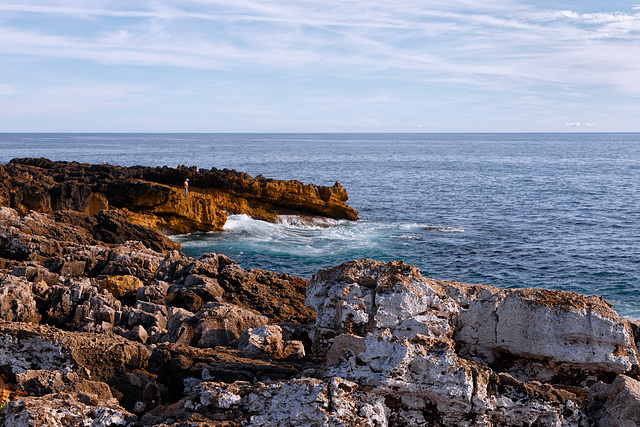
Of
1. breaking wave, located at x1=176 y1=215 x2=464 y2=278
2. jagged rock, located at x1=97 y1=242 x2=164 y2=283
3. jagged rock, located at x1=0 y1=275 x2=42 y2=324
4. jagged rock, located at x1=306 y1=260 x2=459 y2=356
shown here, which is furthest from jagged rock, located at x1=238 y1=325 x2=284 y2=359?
breaking wave, located at x1=176 y1=215 x2=464 y2=278

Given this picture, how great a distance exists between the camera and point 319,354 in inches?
373

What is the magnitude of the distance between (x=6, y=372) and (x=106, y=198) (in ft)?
91.2

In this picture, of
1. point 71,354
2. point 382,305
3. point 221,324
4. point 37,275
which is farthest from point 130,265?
point 382,305

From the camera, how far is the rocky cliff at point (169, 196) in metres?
32.2

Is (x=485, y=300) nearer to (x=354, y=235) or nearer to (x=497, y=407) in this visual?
(x=497, y=407)

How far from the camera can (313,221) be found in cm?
4138

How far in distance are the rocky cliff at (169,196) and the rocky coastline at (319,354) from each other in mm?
17631

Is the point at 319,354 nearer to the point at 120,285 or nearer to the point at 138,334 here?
the point at 138,334

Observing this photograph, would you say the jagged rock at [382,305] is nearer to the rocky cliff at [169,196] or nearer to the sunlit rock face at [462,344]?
the sunlit rock face at [462,344]

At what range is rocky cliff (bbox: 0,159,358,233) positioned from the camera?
32219 mm

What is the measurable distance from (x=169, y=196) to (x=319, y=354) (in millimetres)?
28453

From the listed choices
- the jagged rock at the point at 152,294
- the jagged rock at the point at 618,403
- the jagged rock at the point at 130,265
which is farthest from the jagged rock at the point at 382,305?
the jagged rock at the point at 130,265

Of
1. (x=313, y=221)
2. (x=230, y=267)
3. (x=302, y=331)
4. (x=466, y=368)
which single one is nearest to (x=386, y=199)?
(x=313, y=221)

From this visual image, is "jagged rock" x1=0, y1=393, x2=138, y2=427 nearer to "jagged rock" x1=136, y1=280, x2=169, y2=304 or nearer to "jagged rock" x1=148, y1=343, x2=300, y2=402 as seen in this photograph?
"jagged rock" x1=148, y1=343, x2=300, y2=402
